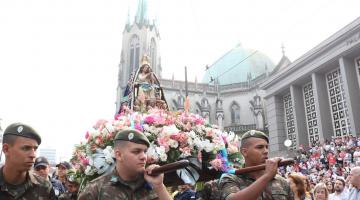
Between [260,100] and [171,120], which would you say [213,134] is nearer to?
[171,120]

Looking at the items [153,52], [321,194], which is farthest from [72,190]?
[153,52]

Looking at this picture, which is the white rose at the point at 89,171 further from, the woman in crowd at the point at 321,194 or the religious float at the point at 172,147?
the woman in crowd at the point at 321,194

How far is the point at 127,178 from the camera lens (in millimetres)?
2527

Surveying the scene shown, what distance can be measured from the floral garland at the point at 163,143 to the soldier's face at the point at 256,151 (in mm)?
620

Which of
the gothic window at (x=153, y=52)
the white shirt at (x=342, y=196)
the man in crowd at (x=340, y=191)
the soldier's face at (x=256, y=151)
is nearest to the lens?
the soldier's face at (x=256, y=151)

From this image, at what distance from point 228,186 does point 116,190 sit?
95 cm

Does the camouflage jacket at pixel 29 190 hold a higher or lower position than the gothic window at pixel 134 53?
lower

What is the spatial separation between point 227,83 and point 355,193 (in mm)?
51729

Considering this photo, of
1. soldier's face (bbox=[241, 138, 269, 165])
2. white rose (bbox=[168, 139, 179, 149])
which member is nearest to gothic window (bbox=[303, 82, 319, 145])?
white rose (bbox=[168, 139, 179, 149])

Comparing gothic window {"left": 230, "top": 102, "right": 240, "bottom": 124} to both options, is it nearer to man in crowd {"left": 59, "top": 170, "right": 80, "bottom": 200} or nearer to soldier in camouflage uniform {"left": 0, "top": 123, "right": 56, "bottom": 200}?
man in crowd {"left": 59, "top": 170, "right": 80, "bottom": 200}

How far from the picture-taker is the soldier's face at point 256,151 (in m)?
2.85

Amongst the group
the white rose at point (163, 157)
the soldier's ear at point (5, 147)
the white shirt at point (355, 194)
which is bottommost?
the white shirt at point (355, 194)

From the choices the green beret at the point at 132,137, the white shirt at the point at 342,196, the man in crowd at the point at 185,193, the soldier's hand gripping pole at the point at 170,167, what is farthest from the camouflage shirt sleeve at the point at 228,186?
the white shirt at the point at 342,196

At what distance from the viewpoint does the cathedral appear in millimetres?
22891
